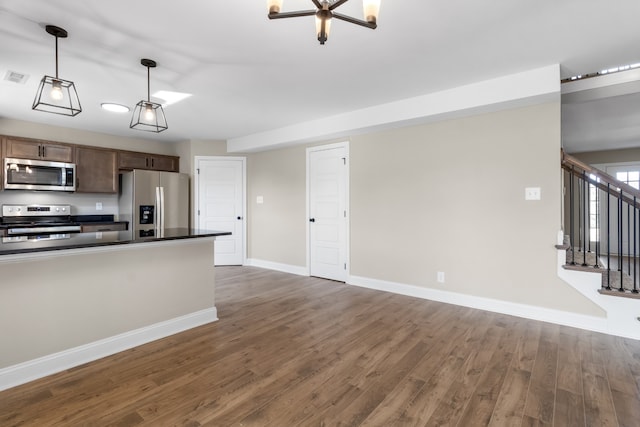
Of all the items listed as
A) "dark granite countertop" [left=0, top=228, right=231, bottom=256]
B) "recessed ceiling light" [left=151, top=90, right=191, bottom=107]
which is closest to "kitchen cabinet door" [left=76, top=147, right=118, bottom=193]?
"recessed ceiling light" [left=151, top=90, right=191, bottom=107]

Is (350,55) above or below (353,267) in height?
above

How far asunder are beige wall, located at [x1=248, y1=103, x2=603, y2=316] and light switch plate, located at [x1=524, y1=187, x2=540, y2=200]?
38 mm

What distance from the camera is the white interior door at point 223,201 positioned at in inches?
232

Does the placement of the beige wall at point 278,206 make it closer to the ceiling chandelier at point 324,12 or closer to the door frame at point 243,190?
the door frame at point 243,190

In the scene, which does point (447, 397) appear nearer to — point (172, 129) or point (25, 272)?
point (25, 272)

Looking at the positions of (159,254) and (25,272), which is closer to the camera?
(25,272)

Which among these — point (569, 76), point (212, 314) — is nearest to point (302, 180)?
point (212, 314)

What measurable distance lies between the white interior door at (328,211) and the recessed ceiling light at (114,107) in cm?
260

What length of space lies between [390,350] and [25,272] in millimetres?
2679

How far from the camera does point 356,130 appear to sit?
169 inches

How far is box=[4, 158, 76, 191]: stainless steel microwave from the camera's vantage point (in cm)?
427

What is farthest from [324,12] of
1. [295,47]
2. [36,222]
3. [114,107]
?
[36,222]

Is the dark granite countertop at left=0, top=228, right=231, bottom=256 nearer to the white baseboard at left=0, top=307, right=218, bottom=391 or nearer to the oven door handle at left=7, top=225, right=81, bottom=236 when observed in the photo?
the white baseboard at left=0, top=307, right=218, bottom=391

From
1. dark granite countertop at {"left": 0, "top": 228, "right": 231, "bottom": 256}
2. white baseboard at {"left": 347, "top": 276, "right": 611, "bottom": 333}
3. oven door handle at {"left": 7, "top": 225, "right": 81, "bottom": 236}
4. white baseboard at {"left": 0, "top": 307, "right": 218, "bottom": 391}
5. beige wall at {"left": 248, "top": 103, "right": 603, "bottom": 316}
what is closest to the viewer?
dark granite countertop at {"left": 0, "top": 228, "right": 231, "bottom": 256}
